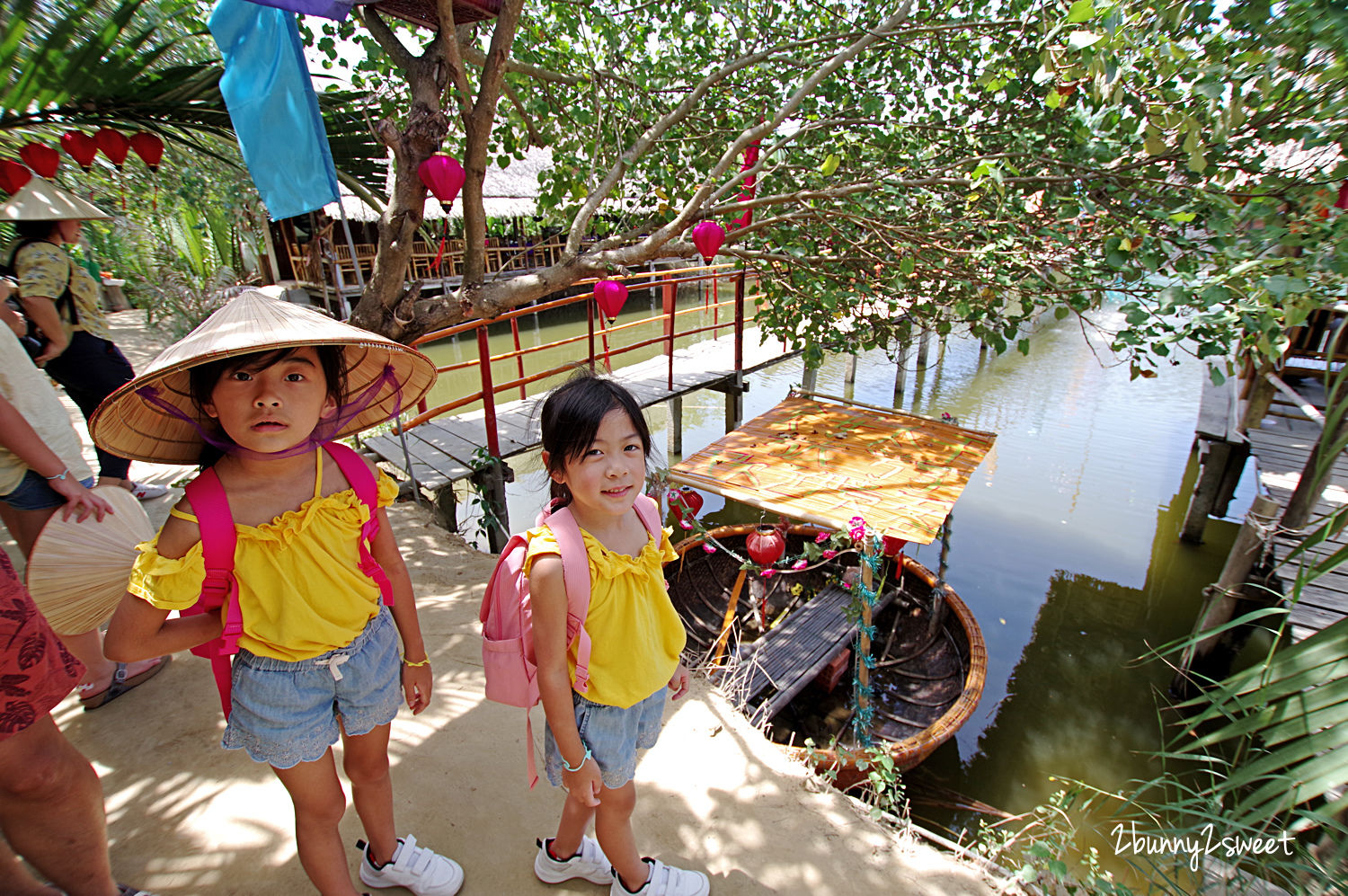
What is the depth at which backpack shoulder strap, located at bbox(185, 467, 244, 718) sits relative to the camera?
1.18 m

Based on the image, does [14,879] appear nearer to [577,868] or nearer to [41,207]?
[577,868]

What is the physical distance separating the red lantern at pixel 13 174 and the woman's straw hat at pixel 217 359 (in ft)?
10.1

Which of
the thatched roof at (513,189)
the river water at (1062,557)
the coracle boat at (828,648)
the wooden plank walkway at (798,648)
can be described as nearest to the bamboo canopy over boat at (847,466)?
the coracle boat at (828,648)

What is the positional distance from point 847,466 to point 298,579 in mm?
3941

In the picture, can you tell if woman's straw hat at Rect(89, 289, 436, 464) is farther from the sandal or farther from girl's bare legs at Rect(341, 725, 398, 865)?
the sandal

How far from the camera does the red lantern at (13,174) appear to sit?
3.14 m

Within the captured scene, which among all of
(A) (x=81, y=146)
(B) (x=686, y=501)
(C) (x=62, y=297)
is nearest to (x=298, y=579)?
(C) (x=62, y=297)

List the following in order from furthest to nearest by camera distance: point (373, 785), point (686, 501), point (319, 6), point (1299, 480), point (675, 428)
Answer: point (675, 428), point (686, 501), point (1299, 480), point (319, 6), point (373, 785)

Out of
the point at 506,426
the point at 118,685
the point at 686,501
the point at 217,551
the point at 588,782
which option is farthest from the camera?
the point at 506,426

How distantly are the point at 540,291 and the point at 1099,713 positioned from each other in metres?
4.89

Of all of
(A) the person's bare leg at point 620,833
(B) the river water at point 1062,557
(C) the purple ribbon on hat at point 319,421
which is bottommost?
(B) the river water at point 1062,557

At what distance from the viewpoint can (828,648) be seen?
4125mm

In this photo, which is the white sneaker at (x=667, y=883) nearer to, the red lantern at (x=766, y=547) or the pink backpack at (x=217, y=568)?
the pink backpack at (x=217, y=568)

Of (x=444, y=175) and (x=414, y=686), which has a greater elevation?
(x=444, y=175)
